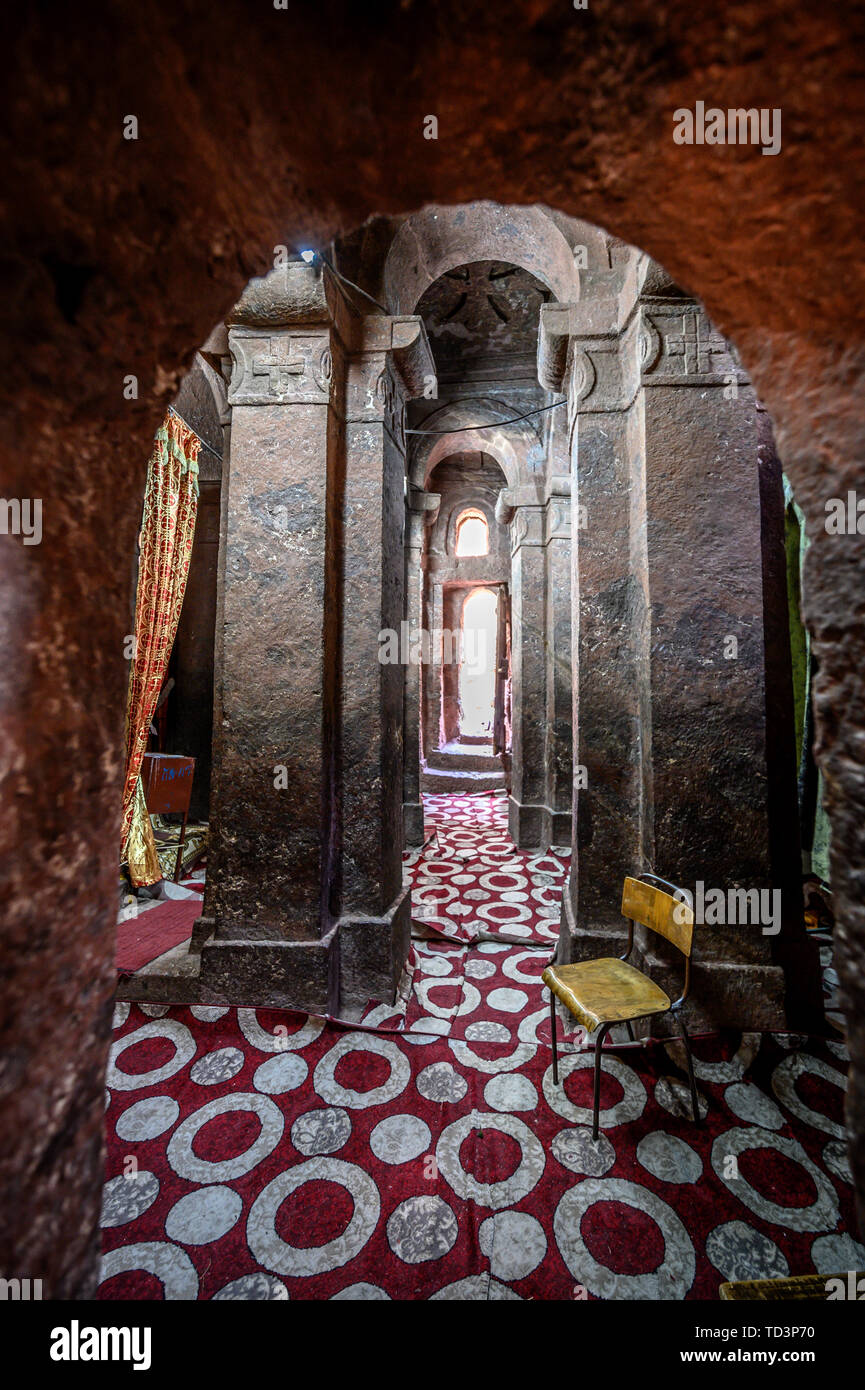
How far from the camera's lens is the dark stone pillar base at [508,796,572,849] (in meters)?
5.65

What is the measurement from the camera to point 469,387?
21.7ft

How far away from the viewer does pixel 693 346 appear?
2.59 metres

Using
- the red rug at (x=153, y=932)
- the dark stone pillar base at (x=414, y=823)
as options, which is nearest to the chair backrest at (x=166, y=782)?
the red rug at (x=153, y=932)

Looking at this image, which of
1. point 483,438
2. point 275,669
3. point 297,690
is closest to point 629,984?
point 297,690

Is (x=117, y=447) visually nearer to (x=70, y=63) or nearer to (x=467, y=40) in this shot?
(x=70, y=63)

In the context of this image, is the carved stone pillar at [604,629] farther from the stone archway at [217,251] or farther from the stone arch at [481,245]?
the stone archway at [217,251]

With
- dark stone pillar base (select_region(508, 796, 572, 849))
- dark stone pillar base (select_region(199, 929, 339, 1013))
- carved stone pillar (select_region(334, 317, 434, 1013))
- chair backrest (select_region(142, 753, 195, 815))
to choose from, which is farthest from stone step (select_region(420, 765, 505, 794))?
dark stone pillar base (select_region(199, 929, 339, 1013))

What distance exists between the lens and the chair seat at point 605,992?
2016 mm

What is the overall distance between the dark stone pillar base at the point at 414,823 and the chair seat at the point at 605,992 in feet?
11.9

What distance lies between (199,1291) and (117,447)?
6.90 ft

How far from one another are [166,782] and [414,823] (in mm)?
2571

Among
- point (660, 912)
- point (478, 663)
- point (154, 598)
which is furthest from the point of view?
point (478, 663)

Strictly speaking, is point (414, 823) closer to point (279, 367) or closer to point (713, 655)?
point (713, 655)

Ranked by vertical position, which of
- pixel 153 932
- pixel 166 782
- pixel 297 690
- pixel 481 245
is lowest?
pixel 153 932
